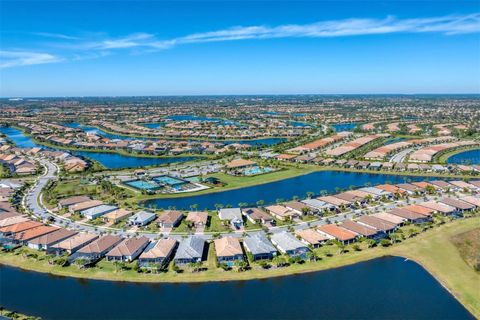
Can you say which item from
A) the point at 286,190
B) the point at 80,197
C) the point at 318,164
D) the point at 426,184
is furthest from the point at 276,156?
the point at 80,197

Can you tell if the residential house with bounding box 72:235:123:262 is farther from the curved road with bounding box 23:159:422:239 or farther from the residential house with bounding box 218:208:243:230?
the residential house with bounding box 218:208:243:230

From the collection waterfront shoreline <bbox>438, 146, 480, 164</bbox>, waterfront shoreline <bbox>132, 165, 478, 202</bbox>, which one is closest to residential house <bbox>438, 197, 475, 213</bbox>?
waterfront shoreline <bbox>132, 165, 478, 202</bbox>

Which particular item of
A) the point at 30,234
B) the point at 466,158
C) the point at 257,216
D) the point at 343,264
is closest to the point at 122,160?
the point at 30,234

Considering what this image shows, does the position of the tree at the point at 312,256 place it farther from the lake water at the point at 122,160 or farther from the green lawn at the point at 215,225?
the lake water at the point at 122,160

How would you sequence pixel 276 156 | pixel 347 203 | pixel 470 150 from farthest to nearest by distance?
pixel 470 150 → pixel 276 156 → pixel 347 203

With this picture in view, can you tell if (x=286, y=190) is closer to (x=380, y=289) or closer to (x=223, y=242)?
(x=223, y=242)

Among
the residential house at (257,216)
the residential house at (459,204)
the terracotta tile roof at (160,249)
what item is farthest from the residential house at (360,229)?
the terracotta tile roof at (160,249)
